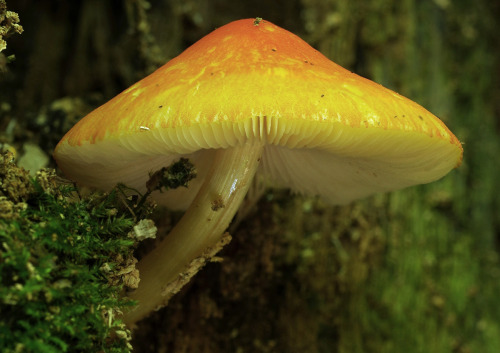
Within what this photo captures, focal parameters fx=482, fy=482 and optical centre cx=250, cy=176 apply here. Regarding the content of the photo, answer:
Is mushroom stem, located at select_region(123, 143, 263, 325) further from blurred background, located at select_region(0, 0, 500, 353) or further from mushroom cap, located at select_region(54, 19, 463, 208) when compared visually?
blurred background, located at select_region(0, 0, 500, 353)

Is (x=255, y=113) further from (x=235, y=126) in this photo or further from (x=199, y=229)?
(x=199, y=229)

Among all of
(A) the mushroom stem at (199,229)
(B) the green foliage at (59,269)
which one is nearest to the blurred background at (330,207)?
(A) the mushroom stem at (199,229)

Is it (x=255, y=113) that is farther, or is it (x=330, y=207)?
(x=330, y=207)

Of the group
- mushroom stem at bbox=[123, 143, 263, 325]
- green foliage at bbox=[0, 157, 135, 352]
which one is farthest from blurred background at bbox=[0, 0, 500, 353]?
green foliage at bbox=[0, 157, 135, 352]

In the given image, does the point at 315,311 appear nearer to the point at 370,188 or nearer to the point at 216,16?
the point at 370,188

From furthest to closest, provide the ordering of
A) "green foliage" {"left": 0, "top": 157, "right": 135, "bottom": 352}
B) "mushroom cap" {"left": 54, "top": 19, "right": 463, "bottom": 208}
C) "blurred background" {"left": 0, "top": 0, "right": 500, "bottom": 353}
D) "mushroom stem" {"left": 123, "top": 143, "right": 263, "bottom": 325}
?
"blurred background" {"left": 0, "top": 0, "right": 500, "bottom": 353}, "mushroom stem" {"left": 123, "top": 143, "right": 263, "bottom": 325}, "mushroom cap" {"left": 54, "top": 19, "right": 463, "bottom": 208}, "green foliage" {"left": 0, "top": 157, "right": 135, "bottom": 352}

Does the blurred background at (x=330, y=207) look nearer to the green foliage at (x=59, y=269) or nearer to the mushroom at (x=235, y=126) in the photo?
the mushroom at (x=235, y=126)

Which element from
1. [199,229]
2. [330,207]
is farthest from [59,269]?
[330,207]
